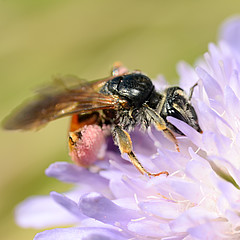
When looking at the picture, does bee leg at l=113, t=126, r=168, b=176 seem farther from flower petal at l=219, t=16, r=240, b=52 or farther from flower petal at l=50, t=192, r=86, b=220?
flower petal at l=219, t=16, r=240, b=52

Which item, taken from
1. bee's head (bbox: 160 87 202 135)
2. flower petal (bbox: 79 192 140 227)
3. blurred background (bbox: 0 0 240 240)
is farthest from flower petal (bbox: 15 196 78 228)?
blurred background (bbox: 0 0 240 240)

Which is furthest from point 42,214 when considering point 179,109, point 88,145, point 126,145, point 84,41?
point 84,41

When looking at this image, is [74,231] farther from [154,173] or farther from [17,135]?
[17,135]

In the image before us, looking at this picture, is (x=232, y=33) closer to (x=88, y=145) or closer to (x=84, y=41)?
(x=88, y=145)

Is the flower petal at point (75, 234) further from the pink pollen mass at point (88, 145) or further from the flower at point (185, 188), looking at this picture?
the pink pollen mass at point (88, 145)

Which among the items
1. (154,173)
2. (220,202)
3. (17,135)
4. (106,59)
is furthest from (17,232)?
(220,202)
